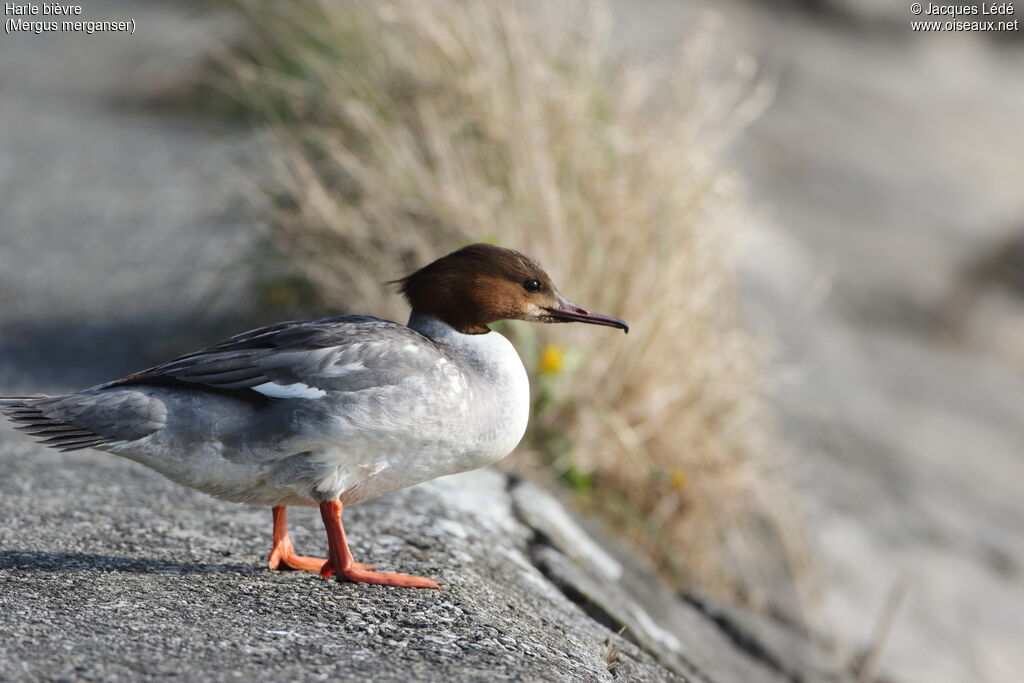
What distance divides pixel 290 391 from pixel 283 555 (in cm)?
55

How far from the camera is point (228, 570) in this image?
317 cm

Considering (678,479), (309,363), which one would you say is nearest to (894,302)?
(678,479)

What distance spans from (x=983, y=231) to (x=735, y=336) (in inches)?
284

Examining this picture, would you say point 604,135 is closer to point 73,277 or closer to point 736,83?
point 736,83

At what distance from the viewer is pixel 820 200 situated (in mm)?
11500

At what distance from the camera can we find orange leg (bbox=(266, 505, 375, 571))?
10.4 feet

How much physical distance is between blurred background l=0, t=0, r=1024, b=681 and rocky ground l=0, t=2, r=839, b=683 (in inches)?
2.3

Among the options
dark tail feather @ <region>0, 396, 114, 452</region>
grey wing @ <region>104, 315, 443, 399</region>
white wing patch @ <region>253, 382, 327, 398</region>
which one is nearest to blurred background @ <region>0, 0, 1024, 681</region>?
dark tail feather @ <region>0, 396, 114, 452</region>

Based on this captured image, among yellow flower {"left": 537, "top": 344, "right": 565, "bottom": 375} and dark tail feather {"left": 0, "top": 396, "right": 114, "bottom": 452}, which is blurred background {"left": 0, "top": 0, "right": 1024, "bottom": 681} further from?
dark tail feather {"left": 0, "top": 396, "right": 114, "bottom": 452}

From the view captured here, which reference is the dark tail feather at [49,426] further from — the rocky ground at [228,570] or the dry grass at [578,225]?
the dry grass at [578,225]

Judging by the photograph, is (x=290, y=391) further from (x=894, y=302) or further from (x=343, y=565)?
(x=894, y=302)

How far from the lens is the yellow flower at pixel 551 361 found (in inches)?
191

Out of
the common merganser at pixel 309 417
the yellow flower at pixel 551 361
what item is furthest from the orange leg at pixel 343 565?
the yellow flower at pixel 551 361

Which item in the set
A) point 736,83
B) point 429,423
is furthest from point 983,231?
point 429,423
